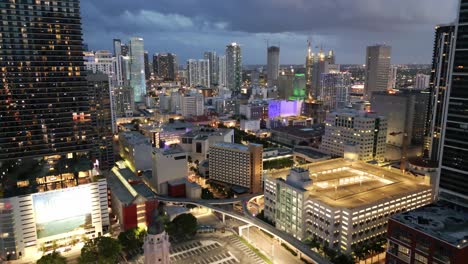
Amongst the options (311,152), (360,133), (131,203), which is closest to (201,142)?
(311,152)

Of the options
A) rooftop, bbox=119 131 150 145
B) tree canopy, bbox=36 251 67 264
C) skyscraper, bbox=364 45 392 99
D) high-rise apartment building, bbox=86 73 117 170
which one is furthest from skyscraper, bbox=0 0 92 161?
skyscraper, bbox=364 45 392 99

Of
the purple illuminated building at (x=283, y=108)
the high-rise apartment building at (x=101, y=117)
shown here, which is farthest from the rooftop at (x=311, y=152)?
the purple illuminated building at (x=283, y=108)

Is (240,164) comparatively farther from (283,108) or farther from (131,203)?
(283,108)

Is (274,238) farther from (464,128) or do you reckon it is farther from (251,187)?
(464,128)

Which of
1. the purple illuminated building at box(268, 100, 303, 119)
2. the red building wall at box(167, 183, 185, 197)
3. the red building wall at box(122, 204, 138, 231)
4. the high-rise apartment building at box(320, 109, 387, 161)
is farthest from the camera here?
the purple illuminated building at box(268, 100, 303, 119)

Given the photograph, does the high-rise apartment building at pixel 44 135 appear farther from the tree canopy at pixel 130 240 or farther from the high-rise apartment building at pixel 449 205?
the high-rise apartment building at pixel 449 205

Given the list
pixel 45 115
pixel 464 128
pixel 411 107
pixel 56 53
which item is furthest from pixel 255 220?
pixel 411 107

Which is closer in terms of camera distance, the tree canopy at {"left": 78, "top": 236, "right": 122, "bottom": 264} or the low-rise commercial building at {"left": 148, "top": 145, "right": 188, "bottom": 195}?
the tree canopy at {"left": 78, "top": 236, "right": 122, "bottom": 264}

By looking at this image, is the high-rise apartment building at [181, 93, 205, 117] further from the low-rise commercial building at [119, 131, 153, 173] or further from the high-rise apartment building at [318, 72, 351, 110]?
the low-rise commercial building at [119, 131, 153, 173]
